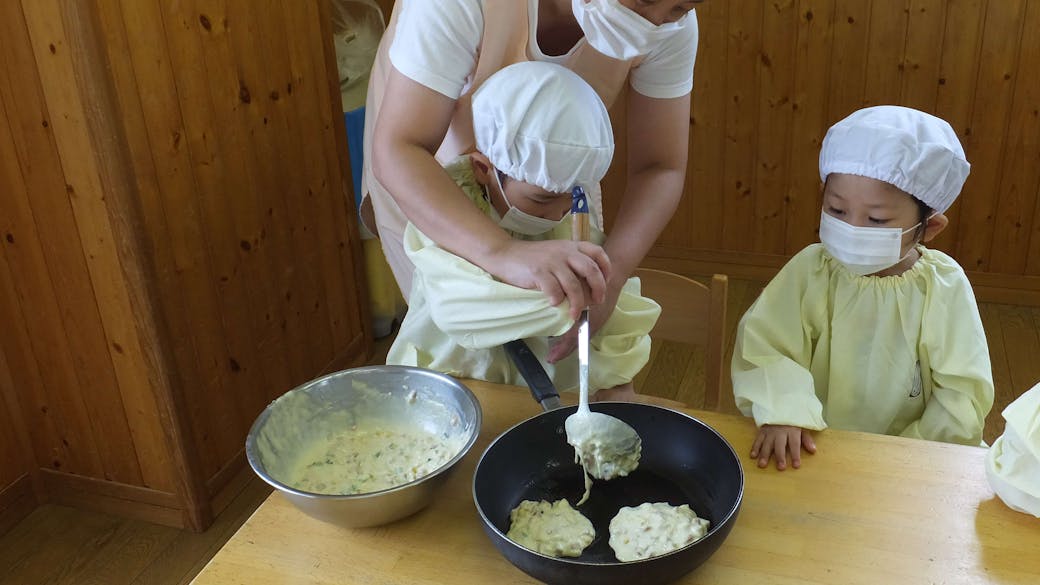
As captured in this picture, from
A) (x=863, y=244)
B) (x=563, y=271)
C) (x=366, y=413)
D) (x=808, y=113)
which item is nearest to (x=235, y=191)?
(x=366, y=413)

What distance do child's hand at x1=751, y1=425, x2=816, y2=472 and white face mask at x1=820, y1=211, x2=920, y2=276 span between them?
0.35 m

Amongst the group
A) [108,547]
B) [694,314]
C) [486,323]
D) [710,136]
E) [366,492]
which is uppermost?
[486,323]

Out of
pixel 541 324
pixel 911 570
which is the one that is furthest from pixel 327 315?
pixel 911 570

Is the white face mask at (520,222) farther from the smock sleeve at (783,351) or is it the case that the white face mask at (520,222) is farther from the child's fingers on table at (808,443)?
the child's fingers on table at (808,443)

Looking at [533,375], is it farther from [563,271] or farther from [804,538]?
[804,538]

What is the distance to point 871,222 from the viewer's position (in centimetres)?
133

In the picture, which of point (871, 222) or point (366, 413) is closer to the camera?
point (366, 413)

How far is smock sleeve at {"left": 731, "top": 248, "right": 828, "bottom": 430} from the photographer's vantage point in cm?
117

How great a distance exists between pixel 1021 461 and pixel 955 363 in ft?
1.23

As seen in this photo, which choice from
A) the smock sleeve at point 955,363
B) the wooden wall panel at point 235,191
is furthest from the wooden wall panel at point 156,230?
the smock sleeve at point 955,363

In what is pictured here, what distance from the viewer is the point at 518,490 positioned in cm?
109

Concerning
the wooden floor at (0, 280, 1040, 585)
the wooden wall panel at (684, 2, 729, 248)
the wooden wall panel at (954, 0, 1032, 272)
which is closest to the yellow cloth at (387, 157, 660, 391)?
the wooden floor at (0, 280, 1040, 585)

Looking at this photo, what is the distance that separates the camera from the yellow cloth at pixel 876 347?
1315 millimetres

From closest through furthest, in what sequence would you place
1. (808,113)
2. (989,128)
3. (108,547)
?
(108,547), (989,128), (808,113)
